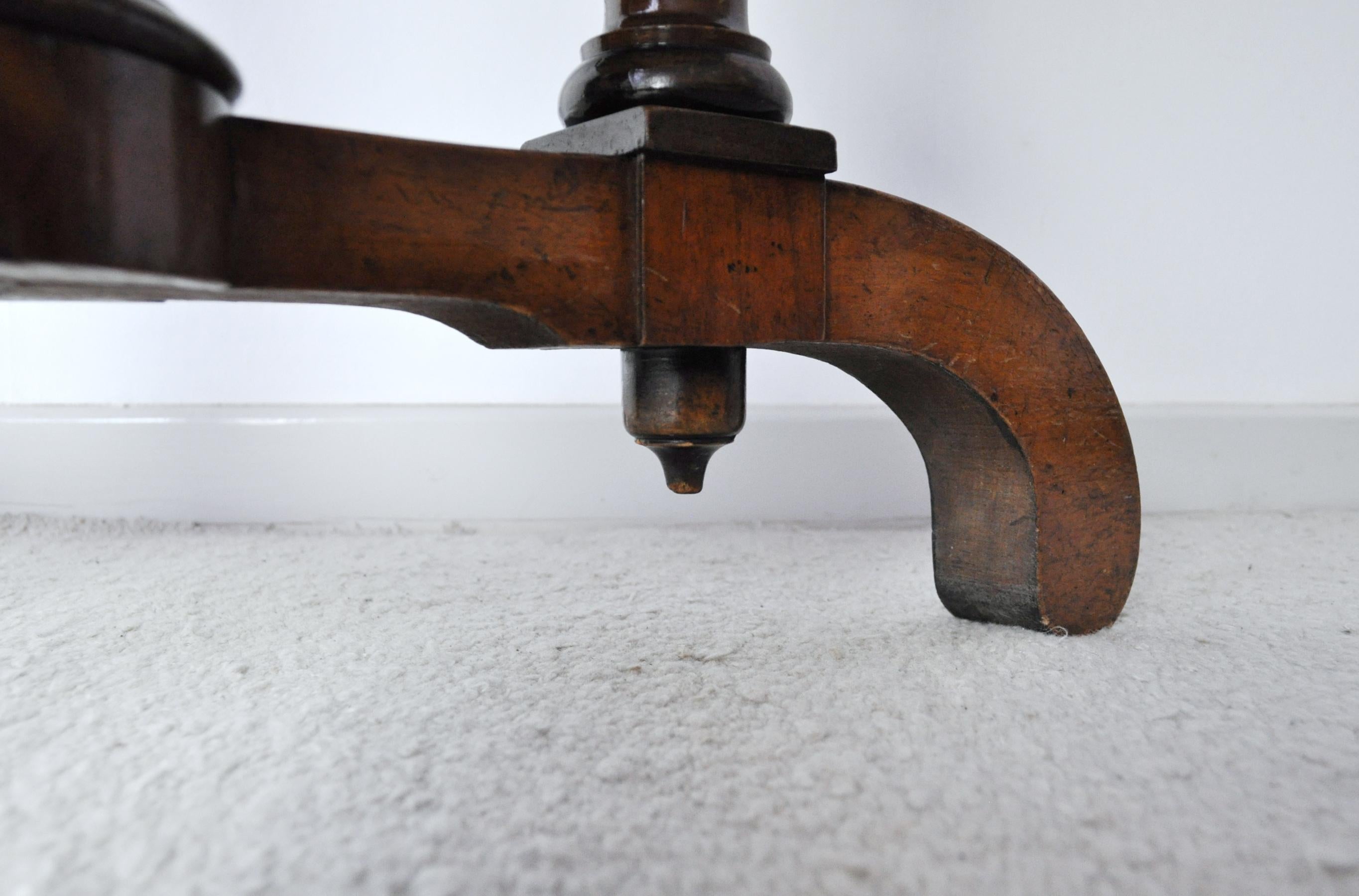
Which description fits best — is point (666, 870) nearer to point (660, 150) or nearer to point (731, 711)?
point (731, 711)

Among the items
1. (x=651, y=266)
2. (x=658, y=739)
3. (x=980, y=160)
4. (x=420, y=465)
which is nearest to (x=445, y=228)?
(x=651, y=266)

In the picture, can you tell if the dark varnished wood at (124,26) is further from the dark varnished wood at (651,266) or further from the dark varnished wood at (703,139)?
the dark varnished wood at (703,139)

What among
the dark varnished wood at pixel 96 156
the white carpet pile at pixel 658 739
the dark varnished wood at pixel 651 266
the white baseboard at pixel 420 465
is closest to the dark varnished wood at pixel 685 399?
the dark varnished wood at pixel 651 266

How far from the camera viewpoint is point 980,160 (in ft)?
3.00

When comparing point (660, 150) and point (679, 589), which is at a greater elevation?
point (660, 150)

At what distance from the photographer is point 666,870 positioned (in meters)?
0.26

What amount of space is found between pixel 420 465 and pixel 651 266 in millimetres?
530

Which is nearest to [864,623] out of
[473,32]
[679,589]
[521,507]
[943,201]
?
[679,589]

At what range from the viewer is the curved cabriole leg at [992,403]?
433mm

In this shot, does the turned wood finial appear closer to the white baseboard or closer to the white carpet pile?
the white carpet pile

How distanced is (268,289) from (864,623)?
0.34 metres

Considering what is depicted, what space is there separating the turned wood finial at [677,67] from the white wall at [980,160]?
1.51ft

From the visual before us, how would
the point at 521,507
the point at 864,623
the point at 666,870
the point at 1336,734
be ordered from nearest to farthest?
the point at 666,870 < the point at 1336,734 < the point at 864,623 < the point at 521,507

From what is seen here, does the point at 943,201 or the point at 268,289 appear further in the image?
the point at 943,201
